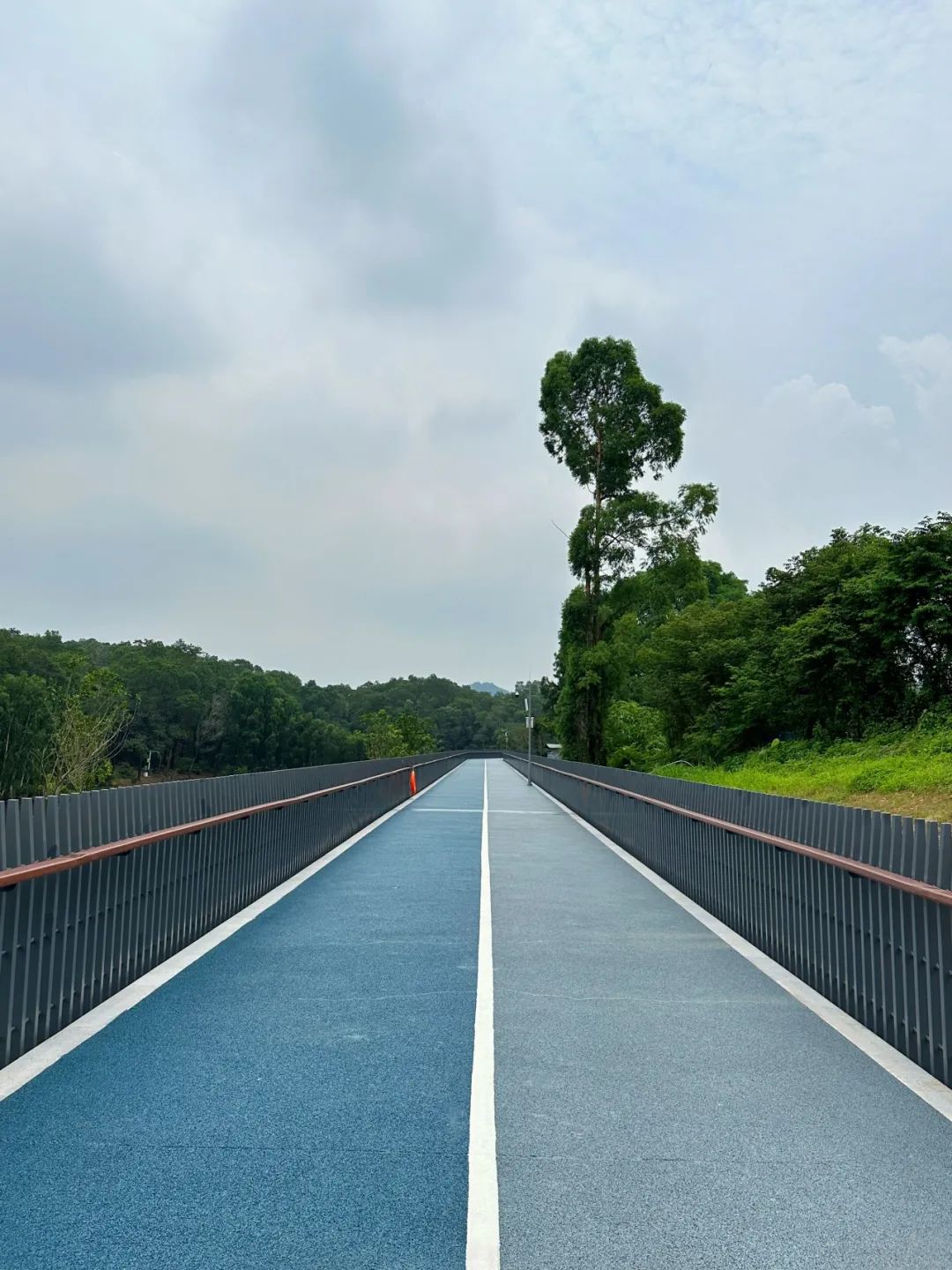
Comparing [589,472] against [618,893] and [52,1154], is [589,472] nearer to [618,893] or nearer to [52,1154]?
[618,893]

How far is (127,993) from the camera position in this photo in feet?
24.4

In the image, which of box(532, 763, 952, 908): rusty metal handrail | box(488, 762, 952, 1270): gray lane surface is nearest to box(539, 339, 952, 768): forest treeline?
box(532, 763, 952, 908): rusty metal handrail

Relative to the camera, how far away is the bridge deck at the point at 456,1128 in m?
3.84

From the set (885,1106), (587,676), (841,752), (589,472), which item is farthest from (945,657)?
(885,1106)

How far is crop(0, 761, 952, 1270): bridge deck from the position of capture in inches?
151

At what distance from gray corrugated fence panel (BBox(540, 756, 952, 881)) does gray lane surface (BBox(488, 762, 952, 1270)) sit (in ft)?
3.75

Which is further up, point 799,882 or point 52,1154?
point 799,882

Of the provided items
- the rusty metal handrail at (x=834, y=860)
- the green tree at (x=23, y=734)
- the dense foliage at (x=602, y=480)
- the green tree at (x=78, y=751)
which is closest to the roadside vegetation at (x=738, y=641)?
the dense foliage at (x=602, y=480)

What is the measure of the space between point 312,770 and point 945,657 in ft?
67.1

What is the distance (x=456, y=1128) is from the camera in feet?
16.2

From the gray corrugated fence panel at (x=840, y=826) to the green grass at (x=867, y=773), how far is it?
8649mm

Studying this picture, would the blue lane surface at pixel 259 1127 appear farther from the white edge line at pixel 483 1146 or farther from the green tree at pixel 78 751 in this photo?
the green tree at pixel 78 751

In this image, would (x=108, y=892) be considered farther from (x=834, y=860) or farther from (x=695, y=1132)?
(x=834, y=860)

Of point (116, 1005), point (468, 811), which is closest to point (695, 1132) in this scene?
point (116, 1005)
